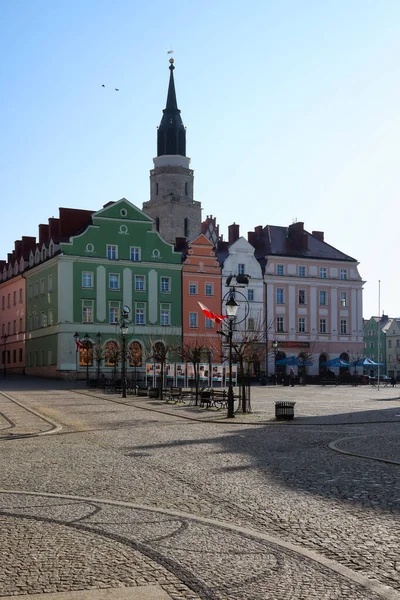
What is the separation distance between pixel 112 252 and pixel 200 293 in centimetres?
1033

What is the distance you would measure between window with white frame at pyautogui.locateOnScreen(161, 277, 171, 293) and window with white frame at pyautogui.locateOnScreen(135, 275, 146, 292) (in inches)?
79.9

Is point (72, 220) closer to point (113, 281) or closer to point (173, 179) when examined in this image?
point (113, 281)

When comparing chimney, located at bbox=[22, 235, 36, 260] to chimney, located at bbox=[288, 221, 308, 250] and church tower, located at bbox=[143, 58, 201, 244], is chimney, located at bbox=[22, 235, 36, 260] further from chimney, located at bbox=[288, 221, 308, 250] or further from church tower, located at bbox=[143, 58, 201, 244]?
chimney, located at bbox=[288, 221, 308, 250]

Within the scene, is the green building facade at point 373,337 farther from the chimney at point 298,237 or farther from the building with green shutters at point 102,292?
the building with green shutters at point 102,292

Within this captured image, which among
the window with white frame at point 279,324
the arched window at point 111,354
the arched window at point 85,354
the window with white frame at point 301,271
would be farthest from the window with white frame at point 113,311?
the window with white frame at point 301,271

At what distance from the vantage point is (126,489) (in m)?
10.9

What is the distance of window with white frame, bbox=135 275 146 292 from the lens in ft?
234

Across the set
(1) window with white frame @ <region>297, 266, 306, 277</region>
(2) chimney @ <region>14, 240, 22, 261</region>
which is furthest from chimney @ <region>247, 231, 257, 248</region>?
(2) chimney @ <region>14, 240, 22, 261</region>

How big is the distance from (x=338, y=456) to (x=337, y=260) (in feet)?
234

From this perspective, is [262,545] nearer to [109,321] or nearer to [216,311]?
[109,321]

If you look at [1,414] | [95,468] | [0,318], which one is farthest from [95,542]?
[0,318]

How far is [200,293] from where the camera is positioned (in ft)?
249

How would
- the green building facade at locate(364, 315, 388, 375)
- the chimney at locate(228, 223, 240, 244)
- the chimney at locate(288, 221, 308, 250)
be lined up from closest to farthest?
1. the chimney at locate(288, 221, 308, 250)
2. the chimney at locate(228, 223, 240, 244)
3. the green building facade at locate(364, 315, 388, 375)

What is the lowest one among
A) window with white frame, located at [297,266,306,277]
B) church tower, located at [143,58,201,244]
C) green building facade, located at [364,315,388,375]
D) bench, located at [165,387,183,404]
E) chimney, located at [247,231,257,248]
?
bench, located at [165,387,183,404]
